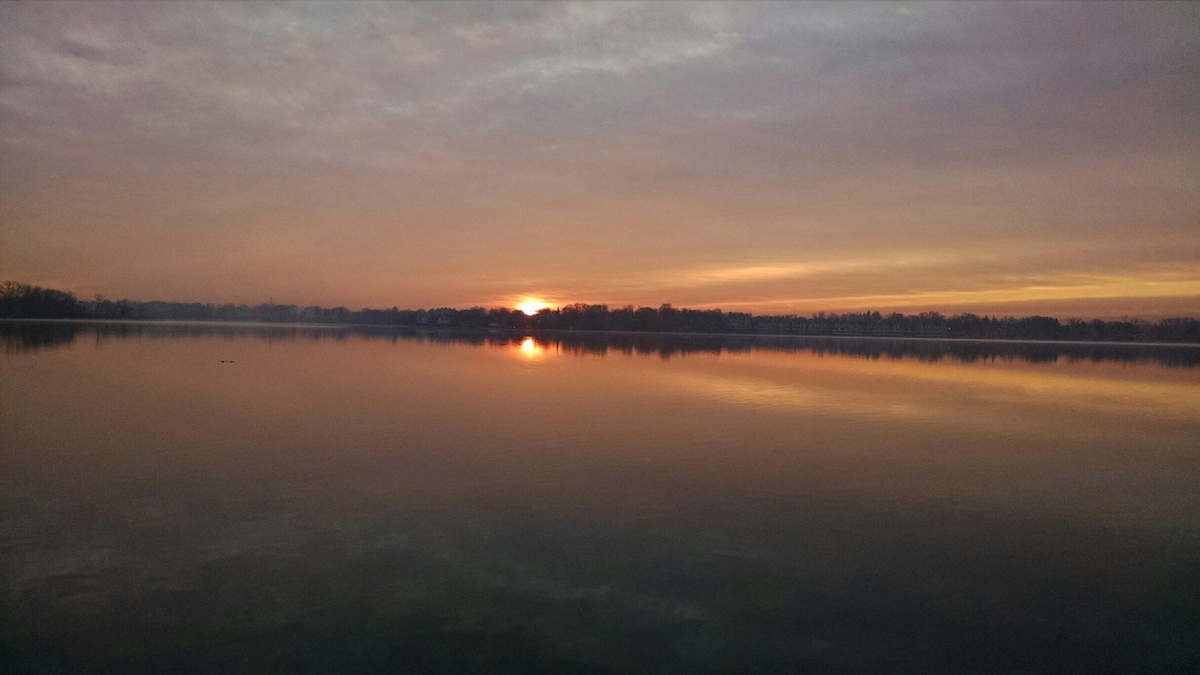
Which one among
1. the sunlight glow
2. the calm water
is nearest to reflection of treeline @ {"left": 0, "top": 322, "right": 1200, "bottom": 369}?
the sunlight glow

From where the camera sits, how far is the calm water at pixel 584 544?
287 inches

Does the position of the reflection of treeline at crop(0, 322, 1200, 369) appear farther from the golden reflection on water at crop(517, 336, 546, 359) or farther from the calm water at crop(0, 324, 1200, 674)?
the calm water at crop(0, 324, 1200, 674)

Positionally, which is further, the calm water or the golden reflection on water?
the golden reflection on water

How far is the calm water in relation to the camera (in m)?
7.28

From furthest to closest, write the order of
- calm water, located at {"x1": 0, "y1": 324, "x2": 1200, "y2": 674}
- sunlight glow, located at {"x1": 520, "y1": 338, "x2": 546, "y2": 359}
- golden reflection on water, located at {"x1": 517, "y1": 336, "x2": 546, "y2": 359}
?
sunlight glow, located at {"x1": 520, "y1": 338, "x2": 546, "y2": 359} → golden reflection on water, located at {"x1": 517, "y1": 336, "x2": 546, "y2": 359} → calm water, located at {"x1": 0, "y1": 324, "x2": 1200, "y2": 674}

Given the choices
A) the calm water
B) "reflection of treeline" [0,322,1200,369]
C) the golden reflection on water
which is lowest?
the calm water

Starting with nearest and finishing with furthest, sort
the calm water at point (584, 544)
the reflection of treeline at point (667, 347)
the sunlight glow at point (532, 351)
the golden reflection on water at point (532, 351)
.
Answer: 1. the calm water at point (584, 544)
2. the golden reflection on water at point (532, 351)
3. the sunlight glow at point (532, 351)
4. the reflection of treeline at point (667, 347)

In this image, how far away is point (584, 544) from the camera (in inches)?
399

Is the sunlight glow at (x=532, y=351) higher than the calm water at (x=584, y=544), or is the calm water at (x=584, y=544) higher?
the sunlight glow at (x=532, y=351)

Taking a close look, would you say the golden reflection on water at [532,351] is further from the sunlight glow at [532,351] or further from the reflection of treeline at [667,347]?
the reflection of treeline at [667,347]

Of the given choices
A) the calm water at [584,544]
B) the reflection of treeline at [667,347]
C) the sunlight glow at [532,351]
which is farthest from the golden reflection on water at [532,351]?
the calm water at [584,544]

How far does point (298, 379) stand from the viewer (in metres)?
32.7

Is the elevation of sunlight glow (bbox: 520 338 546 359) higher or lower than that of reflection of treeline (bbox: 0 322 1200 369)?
lower

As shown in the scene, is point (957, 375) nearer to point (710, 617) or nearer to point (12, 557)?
point (710, 617)
